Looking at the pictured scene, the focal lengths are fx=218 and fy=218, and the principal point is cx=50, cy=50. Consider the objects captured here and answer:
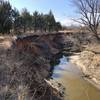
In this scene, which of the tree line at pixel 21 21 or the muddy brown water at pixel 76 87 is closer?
the muddy brown water at pixel 76 87

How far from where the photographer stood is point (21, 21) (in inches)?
2044

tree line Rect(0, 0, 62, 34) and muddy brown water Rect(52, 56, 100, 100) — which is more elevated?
tree line Rect(0, 0, 62, 34)

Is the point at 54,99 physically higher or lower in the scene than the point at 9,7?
lower

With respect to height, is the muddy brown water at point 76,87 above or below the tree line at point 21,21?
below

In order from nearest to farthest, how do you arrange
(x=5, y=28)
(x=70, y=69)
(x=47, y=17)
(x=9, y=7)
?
(x=70, y=69) → (x=5, y=28) → (x=9, y=7) → (x=47, y=17)

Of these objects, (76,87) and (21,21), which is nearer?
(76,87)

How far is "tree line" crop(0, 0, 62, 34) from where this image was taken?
38.8 metres

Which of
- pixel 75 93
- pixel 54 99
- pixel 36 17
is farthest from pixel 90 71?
pixel 36 17

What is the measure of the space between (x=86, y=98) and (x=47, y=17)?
62.2 m

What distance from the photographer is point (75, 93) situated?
1778cm

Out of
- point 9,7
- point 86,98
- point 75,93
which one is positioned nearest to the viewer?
point 86,98

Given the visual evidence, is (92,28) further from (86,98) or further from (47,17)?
(47,17)

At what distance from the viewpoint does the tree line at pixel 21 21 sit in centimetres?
3884

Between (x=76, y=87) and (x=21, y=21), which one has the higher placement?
(x=21, y=21)
